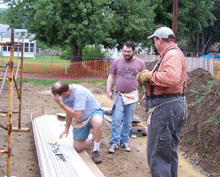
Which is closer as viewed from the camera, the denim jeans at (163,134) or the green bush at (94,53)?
the denim jeans at (163,134)

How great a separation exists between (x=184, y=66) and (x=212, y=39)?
45.5 meters

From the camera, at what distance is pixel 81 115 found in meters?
4.89

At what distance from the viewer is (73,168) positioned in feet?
13.3

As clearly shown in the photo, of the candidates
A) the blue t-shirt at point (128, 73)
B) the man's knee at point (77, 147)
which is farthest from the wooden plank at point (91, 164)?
the blue t-shirt at point (128, 73)

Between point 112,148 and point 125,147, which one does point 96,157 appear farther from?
point 125,147

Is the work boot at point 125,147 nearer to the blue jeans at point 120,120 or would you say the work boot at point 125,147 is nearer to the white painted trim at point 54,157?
the blue jeans at point 120,120

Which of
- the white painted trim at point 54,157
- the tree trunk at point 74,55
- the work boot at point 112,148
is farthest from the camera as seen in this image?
the tree trunk at point 74,55

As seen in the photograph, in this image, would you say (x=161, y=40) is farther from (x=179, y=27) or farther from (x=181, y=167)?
(x=179, y=27)

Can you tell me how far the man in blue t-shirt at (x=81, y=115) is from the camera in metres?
4.59

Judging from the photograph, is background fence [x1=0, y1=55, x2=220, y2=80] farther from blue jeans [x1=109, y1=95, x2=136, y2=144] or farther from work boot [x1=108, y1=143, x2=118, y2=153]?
work boot [x1=108, y1=143, x2=118, y2=153]

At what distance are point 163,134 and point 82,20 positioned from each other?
16644 millimetres

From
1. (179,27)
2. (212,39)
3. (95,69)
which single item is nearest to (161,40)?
(95,69)

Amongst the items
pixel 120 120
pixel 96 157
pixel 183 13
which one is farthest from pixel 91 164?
pixel 183 13

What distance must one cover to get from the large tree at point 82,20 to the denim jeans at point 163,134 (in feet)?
50.6
